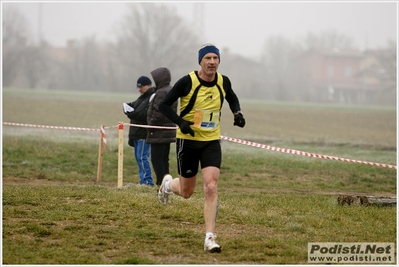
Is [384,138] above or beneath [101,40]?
beneath

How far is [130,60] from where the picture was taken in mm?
100938

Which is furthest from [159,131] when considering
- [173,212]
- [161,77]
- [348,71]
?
[348,71]

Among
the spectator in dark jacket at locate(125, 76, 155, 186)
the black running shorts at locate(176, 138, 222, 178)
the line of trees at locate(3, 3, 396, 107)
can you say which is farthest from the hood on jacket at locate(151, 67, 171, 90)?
the line of trees at locate(3, 3, 396, 107)

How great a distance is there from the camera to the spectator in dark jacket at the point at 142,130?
1314cm

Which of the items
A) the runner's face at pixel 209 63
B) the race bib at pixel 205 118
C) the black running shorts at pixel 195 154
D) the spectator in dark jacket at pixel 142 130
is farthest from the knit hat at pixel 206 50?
the spectator in dark jacket at pixel 142 130

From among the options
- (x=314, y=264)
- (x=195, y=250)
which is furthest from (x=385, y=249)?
(x=195, y=250)

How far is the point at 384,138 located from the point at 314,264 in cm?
2973

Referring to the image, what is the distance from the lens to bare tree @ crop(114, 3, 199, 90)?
100625 mm

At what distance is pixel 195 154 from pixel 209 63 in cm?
103

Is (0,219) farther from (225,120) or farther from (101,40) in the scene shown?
(101,40)

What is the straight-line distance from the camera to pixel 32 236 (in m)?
7.88

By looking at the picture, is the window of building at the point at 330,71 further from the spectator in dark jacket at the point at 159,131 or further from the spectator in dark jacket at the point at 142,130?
the spectator in dark jacket at the point at 159,131

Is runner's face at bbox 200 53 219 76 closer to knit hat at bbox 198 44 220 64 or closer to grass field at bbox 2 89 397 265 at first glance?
knit hat at bbox 198 44 220 64

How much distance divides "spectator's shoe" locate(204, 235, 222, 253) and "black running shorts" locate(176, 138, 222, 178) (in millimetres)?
849
